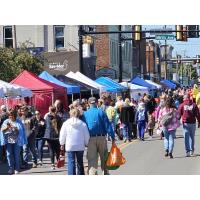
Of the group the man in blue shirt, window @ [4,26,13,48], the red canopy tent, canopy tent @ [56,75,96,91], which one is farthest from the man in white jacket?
window @ [4,26,13,48]

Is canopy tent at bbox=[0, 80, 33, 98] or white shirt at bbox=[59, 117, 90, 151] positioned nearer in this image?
white shirt at bbox=[59, 117, 90, 151]

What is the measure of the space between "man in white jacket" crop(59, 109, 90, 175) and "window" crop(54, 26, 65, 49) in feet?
112

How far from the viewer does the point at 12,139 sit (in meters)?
15.1

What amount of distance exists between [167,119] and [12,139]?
4690 mm

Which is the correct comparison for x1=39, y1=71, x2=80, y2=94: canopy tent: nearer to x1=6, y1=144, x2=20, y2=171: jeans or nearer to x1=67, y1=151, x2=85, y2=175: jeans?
x1=6, y1=144, x2=20, y2=171: jeans

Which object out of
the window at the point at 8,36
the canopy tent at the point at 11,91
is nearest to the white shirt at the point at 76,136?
the canopy tent at the point at 11,91

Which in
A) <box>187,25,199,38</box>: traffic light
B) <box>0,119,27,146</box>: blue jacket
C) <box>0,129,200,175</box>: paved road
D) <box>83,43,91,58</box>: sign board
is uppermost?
<box>187,25,199,38</box>: traffic light

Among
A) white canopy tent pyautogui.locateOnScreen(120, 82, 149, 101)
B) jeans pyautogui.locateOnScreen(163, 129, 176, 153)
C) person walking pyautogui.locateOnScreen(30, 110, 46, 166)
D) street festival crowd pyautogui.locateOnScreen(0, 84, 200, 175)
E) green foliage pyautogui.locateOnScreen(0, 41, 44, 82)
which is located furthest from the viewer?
white canopy tent pyautogui.locateOnScreen(120, 82, 149, 101)

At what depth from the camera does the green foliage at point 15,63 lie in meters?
31.8

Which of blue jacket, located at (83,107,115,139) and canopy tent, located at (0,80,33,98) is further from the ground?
canopy tent, located at (0,80,33,98)

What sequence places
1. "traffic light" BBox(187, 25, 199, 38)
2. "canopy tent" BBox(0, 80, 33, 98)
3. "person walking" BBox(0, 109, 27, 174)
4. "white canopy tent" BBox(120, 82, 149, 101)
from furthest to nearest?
"white canopy tent" BBox(120, 82, 149, 101), "traffic light" BBox(187, 25, 199, 38), "canopy tent" BBox(0, 80, 33, 98), "person walking" BBox(0, 109, 27, 174)

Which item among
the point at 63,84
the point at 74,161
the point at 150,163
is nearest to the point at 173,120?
the point at 150,163

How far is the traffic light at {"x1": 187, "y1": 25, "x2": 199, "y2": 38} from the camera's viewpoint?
29598 millimetres
